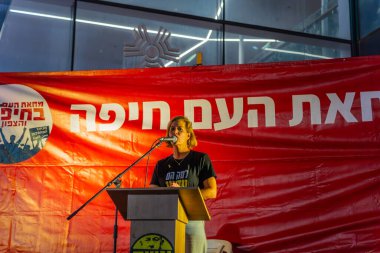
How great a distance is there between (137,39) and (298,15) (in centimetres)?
193

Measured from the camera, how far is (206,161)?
143 inches

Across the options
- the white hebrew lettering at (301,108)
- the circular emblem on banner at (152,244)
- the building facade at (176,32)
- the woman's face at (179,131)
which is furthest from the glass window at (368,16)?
the circular emblem on banner at (152,244)

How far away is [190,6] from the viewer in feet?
20.7

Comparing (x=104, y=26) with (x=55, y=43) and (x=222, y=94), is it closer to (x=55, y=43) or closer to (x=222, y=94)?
(x=55, y=43)

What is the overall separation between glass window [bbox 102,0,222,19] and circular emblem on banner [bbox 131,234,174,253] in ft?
12.8

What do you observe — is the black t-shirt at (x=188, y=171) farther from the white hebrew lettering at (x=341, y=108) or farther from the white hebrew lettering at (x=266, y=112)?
the white hebrew lettering at (x=341, y=108)

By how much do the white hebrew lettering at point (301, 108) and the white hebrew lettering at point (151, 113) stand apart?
1.09m

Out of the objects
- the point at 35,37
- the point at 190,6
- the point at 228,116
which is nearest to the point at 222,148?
the point at 228,116

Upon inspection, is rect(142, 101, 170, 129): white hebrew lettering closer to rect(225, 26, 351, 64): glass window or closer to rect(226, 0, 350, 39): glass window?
rect(225, 26, 351, 64): glass window

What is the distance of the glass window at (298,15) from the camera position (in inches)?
253

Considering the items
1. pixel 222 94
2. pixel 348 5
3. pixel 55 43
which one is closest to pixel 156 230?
pixel 222 94

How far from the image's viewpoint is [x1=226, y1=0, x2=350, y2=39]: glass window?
6.41 metres

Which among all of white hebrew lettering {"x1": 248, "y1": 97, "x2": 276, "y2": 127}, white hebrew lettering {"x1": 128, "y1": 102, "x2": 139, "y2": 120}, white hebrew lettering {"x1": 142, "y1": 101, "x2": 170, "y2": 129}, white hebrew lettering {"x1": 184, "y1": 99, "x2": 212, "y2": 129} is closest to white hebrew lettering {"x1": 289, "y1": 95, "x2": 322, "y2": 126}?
white hebrew lettering {"x1": 248, "y1": 97, "x2": 276, "y2": 127}

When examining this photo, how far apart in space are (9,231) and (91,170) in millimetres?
872
